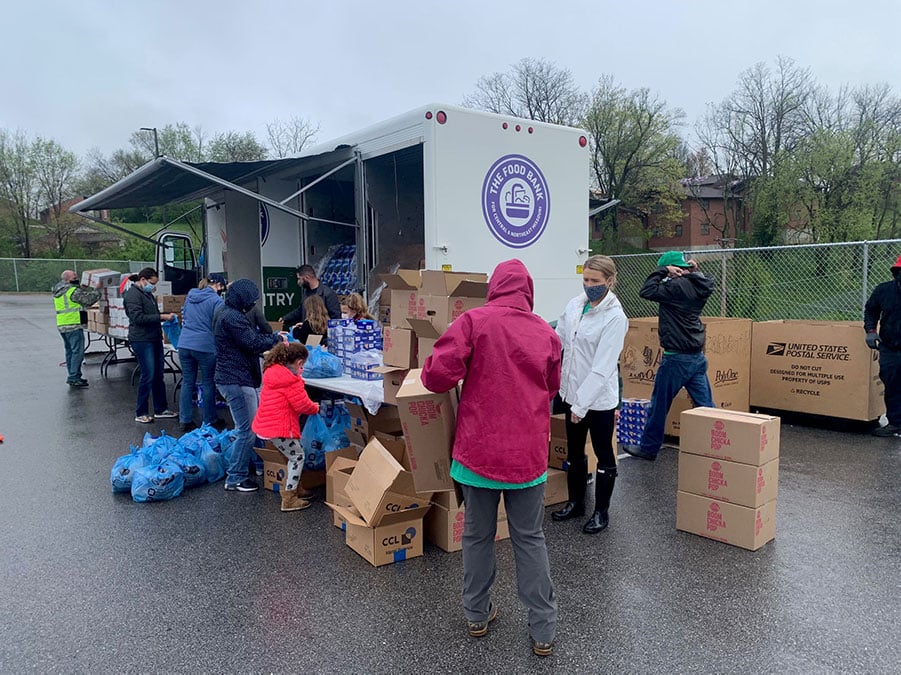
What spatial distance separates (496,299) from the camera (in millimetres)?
2926

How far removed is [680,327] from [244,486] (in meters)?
3.66

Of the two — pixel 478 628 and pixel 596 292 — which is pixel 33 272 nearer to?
pixel 596 292

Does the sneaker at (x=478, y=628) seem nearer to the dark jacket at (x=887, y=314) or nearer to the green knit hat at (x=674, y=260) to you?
the green knit hat at (x=674, y=260)

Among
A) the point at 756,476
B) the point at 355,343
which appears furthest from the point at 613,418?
the point at 355,343

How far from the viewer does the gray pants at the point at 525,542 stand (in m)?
2.85

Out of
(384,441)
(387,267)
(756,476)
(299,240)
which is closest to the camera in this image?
(756,476)

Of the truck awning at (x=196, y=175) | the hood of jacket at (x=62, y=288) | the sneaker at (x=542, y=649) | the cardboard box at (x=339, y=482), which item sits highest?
the truck awning at (x=196, y=175)

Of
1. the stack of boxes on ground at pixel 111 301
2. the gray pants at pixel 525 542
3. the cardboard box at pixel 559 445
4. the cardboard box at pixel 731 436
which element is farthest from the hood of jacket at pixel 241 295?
the stack of boxes on ground at pixel 111 301

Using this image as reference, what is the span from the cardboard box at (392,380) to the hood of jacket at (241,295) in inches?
56.5

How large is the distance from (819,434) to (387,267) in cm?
484

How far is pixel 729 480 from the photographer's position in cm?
397

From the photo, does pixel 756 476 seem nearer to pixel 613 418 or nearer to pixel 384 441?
pixel 613 418

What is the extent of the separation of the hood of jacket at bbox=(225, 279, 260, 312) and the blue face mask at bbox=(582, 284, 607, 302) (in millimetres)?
2613

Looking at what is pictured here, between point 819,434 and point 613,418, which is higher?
point 613,418
